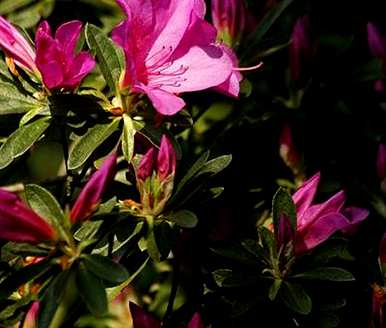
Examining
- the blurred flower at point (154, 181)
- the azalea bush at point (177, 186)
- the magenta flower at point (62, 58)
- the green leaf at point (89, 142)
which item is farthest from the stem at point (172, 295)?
the magenta flower at point (62, 58)

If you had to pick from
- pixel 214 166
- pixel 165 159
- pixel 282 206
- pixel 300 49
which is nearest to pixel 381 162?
pixel 300 49

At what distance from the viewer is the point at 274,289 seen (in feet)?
5.18

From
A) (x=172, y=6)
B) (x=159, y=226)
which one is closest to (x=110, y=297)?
(x=159, y=226)

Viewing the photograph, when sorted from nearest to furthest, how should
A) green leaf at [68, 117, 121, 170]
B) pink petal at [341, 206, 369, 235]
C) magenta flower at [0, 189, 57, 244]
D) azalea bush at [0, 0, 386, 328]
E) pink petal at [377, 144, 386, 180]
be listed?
magenta flower at [0, 189, 57, 244] < azalea bush at [0, 0, 386, 328] < green leaf at [68, 117, 121, 170] < pink petal at [341, 206, 369, 235] < pink petal at [377, 144, 386, 180]

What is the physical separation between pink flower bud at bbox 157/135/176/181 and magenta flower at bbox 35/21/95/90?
0.19 m

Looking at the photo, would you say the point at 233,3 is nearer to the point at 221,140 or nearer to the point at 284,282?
the point at 221,140

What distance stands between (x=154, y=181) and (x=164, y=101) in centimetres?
16

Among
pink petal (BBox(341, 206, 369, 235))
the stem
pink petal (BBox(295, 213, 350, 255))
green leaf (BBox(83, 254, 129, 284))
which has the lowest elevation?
the stem

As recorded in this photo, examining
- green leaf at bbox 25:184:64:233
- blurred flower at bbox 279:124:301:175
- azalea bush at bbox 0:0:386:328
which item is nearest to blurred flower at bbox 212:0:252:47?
azalea bush at bbox 0:0:386:328

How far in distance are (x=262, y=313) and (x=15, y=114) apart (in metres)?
0.62

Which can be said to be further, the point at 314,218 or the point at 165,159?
the point at 314,218

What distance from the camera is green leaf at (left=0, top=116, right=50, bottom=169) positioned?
5.04 feet

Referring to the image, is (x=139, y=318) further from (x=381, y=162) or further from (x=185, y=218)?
(x=381, y=162)

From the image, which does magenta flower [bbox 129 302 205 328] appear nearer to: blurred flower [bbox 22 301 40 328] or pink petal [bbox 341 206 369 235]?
blurred flower [bbox 22 301 40 328]
